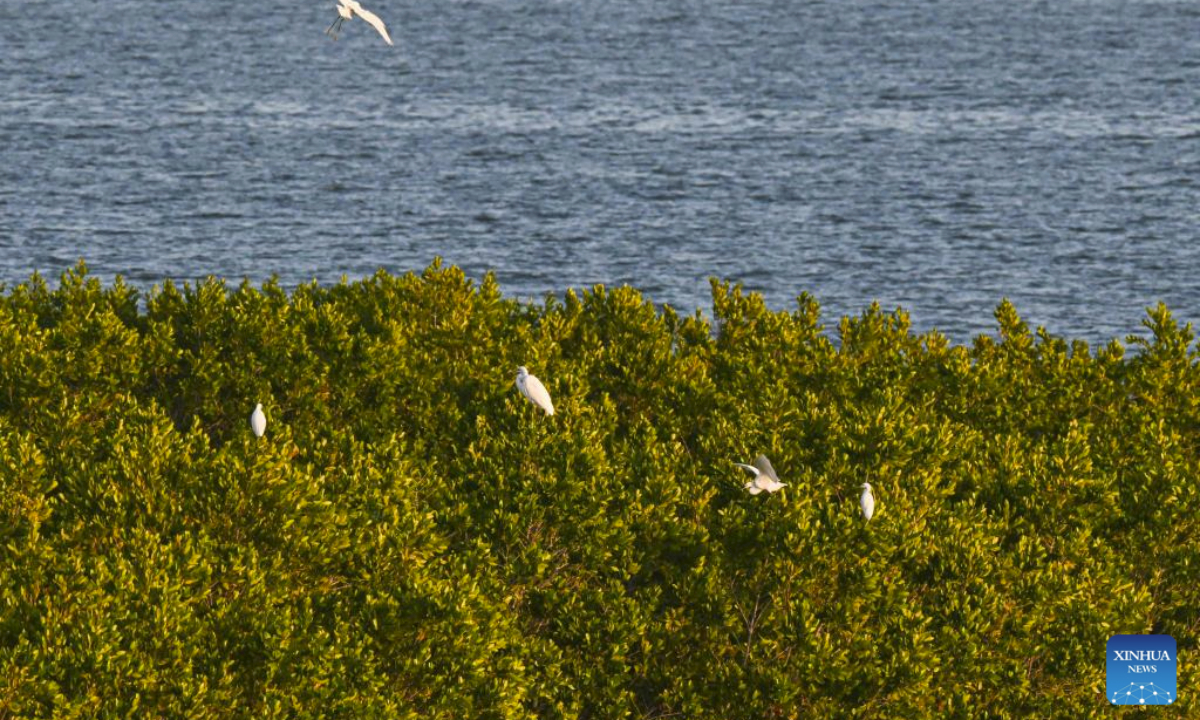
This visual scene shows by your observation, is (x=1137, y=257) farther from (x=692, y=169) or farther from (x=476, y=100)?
(x=476, y=100)

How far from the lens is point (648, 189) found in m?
148

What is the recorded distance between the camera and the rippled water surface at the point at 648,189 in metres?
121

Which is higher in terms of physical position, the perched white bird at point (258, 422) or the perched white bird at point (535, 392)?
the perched white bird at point (535, 392)

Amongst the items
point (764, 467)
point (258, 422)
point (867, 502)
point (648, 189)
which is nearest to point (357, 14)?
point (764, 467)

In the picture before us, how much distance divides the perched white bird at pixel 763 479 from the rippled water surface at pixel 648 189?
233 feet

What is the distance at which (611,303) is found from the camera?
157 feet

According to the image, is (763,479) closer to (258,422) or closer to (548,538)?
(548,538)

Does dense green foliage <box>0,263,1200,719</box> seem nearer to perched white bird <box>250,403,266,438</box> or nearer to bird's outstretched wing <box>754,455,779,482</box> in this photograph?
perched white bird <box>250,403,266,438</box>

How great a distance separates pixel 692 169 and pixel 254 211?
118 ft

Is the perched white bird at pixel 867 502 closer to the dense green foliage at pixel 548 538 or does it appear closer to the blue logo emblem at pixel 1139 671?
the dense green foliage at pixel 548 538

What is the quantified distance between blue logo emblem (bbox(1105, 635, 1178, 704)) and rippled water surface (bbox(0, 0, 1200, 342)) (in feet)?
228

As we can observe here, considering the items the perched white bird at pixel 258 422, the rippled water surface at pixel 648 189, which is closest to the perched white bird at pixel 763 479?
the perched white bird at pixel 258 422

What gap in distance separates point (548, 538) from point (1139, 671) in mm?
11399

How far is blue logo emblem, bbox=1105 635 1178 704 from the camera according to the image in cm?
3659
